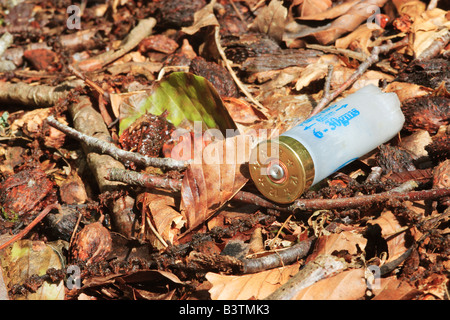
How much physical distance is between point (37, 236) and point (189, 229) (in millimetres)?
1109

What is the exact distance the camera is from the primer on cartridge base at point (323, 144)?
2.67m

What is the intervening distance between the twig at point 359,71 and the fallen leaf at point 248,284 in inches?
50.4

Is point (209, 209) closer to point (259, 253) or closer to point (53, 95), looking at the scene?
point (259, 253)

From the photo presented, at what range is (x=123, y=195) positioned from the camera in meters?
3.05

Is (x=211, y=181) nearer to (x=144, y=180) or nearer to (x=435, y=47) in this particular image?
(x=144, y=180)

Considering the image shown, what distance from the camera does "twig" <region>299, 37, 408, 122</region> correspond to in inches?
133

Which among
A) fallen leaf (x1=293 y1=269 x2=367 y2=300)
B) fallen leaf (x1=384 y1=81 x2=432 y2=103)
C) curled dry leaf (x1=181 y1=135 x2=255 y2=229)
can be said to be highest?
fallen leaf (x1=384 y1=81 x2=432 y2=103)

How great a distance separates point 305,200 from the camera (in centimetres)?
277

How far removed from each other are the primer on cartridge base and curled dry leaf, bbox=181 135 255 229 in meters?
0.12

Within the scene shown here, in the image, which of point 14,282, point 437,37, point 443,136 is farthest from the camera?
point 437,37

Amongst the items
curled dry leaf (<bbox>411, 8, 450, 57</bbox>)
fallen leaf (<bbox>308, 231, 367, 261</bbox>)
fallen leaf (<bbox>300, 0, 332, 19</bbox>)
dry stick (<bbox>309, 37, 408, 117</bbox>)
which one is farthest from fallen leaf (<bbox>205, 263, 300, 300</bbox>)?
fallen leaf (<bbox>300, 0, 332, 19</bbox>)

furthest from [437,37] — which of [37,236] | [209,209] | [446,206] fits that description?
[37,236]

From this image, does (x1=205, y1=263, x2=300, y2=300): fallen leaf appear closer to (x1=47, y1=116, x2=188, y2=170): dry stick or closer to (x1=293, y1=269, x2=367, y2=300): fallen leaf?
(x1=293, y1=269, x2=367, y2=300): fallen leaf

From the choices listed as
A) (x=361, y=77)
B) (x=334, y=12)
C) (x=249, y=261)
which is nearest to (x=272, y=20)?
(x=334, y=12)
